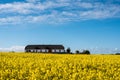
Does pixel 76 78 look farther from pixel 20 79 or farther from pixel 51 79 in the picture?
pixel 20 79

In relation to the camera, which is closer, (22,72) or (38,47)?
(22,72)

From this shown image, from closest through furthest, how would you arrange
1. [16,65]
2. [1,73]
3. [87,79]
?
1. [87,79]
2. [1,73]
3. [16,65]

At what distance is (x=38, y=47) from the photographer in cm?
8781

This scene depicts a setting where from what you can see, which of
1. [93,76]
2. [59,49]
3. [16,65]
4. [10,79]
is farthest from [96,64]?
[59,49]

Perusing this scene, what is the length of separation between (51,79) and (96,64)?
28.7 ft

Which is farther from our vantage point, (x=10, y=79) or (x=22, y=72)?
(x=22, y=72)

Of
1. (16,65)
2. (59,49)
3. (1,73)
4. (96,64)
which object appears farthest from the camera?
(59,49)

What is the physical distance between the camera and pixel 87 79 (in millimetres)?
11727

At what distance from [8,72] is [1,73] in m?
0.36

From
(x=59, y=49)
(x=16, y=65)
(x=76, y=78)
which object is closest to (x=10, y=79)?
(x=76, y=78)

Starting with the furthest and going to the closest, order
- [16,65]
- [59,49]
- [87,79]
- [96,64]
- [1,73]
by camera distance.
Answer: [59,49], [96,64], [16,65], [1,73], [87,79]

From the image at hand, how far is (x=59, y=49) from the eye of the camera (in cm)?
8550

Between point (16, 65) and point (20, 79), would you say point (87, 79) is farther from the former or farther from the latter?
point (16, 65)

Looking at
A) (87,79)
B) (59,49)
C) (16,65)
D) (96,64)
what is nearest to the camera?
(87,79)
